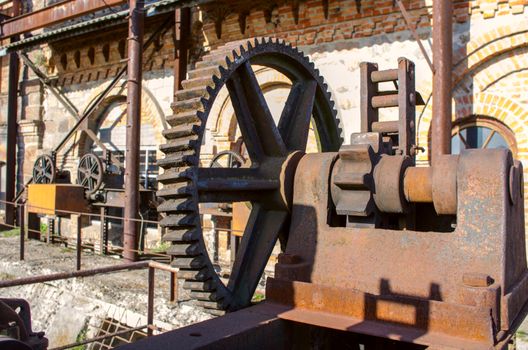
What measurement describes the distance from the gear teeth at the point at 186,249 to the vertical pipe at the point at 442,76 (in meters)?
4.85

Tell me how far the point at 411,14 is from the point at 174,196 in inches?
242

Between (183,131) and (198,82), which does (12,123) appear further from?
(183,131)

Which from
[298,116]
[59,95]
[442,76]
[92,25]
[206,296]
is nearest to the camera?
[206,296]

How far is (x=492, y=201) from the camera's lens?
99.5 inches

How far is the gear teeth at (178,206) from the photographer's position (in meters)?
2.70

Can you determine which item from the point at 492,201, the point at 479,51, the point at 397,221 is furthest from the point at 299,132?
the point at 479,51

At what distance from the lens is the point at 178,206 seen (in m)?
2.71

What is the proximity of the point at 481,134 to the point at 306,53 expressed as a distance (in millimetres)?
3053

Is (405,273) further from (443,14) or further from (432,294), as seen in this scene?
(443,14)

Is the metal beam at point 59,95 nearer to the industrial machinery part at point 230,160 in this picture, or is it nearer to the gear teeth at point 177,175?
the industrial machinery part at point 230,160

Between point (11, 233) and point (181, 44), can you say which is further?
point (11, 233)

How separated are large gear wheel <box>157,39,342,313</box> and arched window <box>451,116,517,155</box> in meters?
4.30

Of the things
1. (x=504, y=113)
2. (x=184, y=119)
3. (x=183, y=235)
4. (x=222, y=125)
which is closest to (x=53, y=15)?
(x=222, y=125)

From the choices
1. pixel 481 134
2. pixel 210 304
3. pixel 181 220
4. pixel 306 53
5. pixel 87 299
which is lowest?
pixel 87 299
